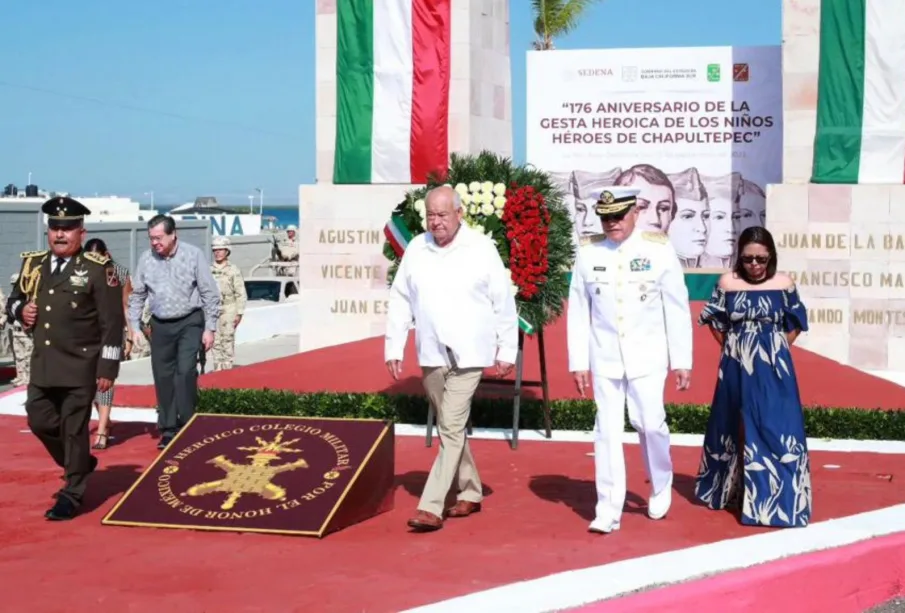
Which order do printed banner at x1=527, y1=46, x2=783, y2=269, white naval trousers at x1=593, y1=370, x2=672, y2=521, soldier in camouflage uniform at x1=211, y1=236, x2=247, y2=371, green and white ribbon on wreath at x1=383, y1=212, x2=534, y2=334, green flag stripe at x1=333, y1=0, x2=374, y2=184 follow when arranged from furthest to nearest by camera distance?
printed banner at x1=527, y1=46, x2=783, y2=269, green flag stripe at x1=333, y1=0, x2=374, y2=184, soldier in camouflage uniform at x1=211, y1=236, x2=247, y2=371, green and white ribbon on wreath at x1=383, y1=212, x2=534, y2=334, white naval trousers at x1=593, y1=370, x2=672, y2=521

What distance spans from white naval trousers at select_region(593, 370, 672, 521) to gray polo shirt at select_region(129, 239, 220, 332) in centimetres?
394

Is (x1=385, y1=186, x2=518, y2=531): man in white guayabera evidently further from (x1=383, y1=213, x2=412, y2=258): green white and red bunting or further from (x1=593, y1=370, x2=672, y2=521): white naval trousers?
(x1=383, y1=213, x2=412, y2=258): green white and red bunting

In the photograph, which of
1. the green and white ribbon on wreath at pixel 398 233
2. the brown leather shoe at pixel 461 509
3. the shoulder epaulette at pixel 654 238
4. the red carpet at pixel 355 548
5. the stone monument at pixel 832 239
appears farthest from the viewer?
the stone monument at pixel 832 239

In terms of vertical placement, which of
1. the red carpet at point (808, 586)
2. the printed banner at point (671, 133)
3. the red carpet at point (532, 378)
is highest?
the printed banner at point (671, 133)

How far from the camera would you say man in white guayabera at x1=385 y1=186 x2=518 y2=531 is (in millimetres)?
7312

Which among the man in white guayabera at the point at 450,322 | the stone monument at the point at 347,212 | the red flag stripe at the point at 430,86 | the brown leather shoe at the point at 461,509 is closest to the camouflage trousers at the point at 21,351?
the stone monument at the point at 347,212

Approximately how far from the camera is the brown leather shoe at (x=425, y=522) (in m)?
7.18

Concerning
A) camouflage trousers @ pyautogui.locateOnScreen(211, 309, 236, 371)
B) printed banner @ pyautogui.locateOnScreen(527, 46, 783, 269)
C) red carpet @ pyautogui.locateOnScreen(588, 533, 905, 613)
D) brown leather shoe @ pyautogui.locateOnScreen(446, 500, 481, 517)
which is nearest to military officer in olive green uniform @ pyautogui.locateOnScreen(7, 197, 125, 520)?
brown leather shoe @ pyautogui.locateOnScreen(446, 500, 481, 517)

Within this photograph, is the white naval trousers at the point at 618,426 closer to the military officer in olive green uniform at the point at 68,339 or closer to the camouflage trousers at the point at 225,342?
the military officer in olive green uniform at the point at 68,339

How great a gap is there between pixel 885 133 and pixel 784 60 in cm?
142

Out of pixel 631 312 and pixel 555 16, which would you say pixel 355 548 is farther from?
pixel 555 16

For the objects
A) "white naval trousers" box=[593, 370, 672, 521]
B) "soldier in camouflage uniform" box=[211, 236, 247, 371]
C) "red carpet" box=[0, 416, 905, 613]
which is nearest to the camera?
"red carpet" box=[0, 416, 905, 613]

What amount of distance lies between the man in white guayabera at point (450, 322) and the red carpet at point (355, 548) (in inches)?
16.3

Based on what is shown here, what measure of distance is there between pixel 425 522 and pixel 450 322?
3.59 feet
